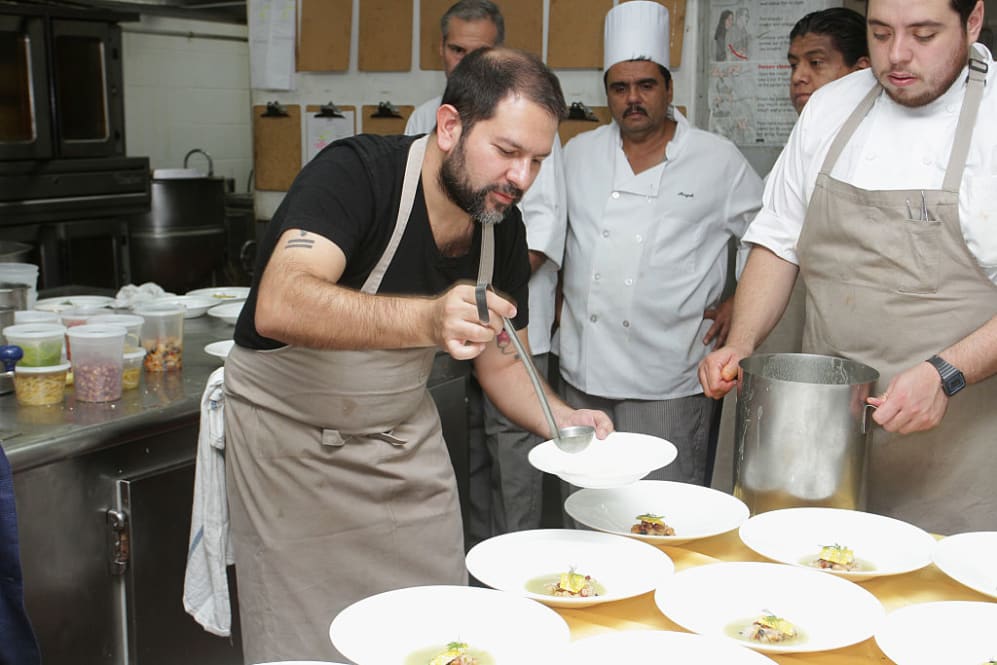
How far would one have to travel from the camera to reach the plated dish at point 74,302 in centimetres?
305

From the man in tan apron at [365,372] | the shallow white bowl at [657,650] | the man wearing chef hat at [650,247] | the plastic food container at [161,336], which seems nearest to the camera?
the shallow white bowl at [657,650]

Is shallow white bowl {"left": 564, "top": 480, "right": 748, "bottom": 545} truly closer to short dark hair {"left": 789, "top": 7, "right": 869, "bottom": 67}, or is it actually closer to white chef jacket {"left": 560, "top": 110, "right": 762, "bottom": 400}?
white chef jacket {"left": 560, "top": 110, "right": 762, "bottom": 400}

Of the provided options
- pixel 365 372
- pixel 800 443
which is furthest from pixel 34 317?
pixel 800 443

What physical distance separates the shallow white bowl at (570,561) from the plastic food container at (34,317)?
1519mm

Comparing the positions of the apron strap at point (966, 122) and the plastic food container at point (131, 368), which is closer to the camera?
the apron strap at point (966, 122)

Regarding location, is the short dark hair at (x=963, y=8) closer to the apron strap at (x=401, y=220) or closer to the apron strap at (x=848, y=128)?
the apron strap at (x=848, y=128)

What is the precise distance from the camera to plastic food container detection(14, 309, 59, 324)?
256 cm

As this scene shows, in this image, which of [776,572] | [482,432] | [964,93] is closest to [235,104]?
[482,432]

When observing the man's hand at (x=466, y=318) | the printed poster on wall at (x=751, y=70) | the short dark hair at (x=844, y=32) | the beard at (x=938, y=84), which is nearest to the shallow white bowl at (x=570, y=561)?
the man's hand at (x=466, y=318)

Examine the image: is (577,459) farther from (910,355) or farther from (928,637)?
(910,355)

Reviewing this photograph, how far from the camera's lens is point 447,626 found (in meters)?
1.36

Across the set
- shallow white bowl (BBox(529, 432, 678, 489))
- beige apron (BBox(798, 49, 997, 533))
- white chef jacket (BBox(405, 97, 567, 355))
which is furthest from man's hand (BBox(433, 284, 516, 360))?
white chef jacket (BBox(405, 97, 567, 355))

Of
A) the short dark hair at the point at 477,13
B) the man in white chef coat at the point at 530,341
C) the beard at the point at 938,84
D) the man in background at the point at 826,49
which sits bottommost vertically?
the man in white chef coat at the point at 530,341

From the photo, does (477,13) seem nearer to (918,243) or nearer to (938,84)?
(938,84)
